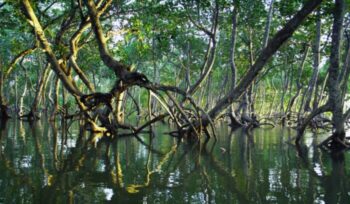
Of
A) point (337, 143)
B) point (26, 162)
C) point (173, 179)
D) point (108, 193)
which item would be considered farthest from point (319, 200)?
point (337, 143)

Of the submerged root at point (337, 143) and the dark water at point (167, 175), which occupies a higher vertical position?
the submerged root at point (337, 143)

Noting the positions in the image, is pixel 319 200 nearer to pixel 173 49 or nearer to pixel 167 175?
pixel 167 175

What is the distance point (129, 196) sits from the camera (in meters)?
5.44

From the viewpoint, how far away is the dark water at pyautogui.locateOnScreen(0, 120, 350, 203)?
17.9 feet

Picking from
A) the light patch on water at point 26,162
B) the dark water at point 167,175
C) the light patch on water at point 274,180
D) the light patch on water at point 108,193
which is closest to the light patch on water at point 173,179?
the dark water at point 167,175

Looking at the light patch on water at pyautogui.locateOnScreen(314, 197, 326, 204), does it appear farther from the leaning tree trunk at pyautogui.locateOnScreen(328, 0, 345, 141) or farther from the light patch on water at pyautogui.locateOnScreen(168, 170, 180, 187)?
the leaning tree trunk at pyautogui.locateOnScreen(328, 0, 345, 141)

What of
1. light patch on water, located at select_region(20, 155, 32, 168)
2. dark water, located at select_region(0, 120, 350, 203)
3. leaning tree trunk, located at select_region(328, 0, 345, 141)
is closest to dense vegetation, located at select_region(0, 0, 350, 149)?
leaning tree trunk, located at select_region(328, 0, 345, 141)

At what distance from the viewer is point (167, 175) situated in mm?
7012

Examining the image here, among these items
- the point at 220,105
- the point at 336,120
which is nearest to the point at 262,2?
the point at 220,105

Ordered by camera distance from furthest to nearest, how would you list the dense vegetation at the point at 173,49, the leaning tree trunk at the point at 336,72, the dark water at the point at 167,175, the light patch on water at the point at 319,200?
the dense vegetation at the point at 173,49 → the leaning tree trunk at the point at 336,72 → the dark water at the point at 167,175 → the light patch on water at the point at 319,200

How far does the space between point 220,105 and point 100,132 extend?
404 cm

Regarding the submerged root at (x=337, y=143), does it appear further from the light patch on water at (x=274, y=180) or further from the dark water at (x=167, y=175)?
the light patch on water at (x=274, y=180)

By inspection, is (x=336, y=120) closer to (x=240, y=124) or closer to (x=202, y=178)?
(x=202, y=178)

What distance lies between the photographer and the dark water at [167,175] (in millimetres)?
5461
